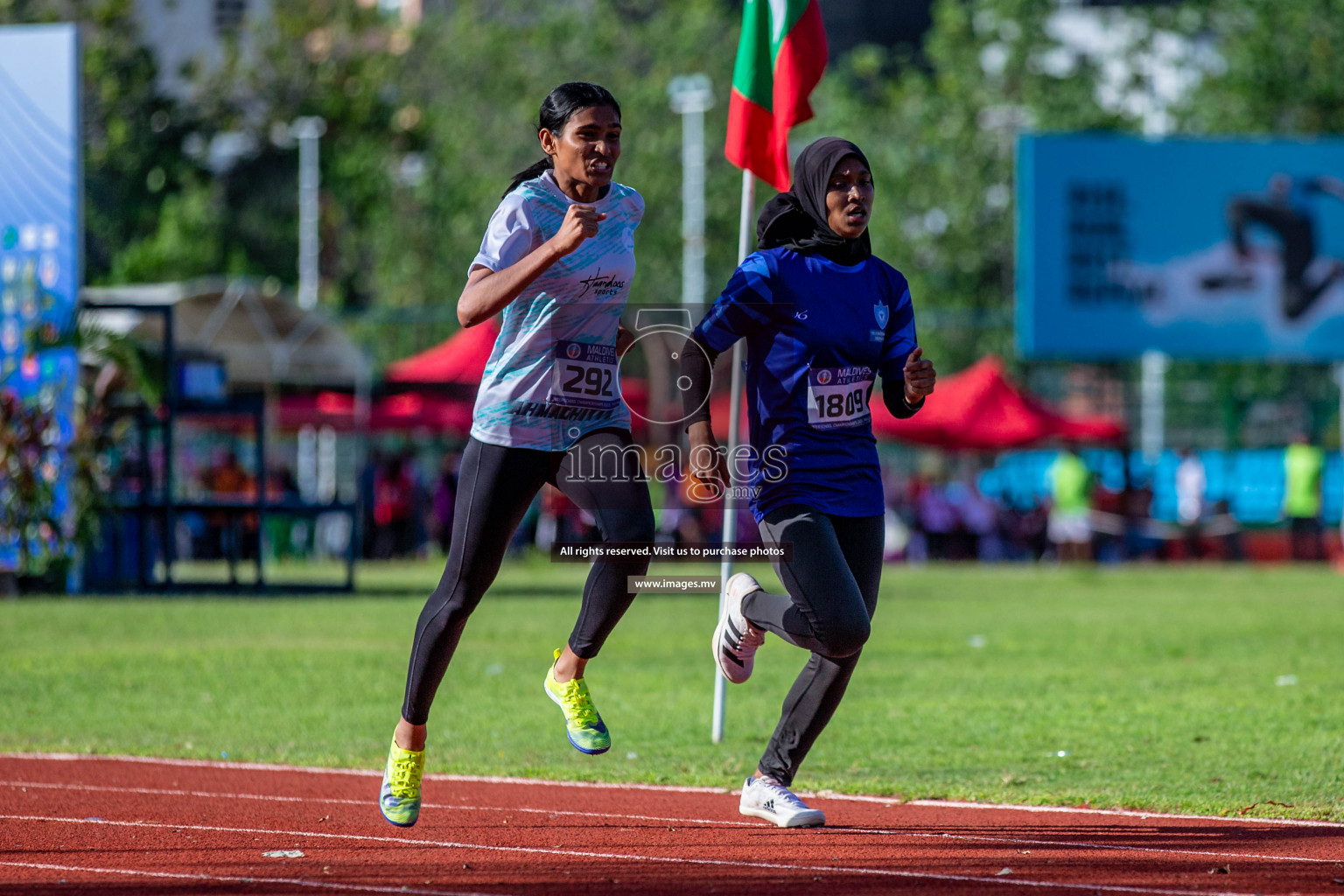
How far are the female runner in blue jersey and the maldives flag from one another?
2909 mm

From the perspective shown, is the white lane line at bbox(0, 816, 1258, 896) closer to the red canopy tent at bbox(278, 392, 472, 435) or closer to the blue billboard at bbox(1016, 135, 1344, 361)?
the red canopy tent at bbox(278, 392, 472, 435)

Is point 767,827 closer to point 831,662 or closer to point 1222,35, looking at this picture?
point 831,662

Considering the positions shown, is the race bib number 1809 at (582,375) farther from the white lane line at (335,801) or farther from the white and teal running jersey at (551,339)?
the white lane line at (335,801)

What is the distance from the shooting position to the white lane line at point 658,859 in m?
5.61

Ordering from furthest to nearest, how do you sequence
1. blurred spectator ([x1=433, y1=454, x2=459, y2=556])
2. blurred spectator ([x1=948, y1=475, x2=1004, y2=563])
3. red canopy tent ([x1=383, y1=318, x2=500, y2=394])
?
blurred spectator ([x1=948, y1=475, x2=1004, y2=563])
blurred spectator ([x1=433, y1=454, x2=459, y2=556])
red canopy tent ([x1=383, y1=318, x2=500, y2=394])

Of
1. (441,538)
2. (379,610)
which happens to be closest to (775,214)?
(379,610)

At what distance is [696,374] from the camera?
665 cm

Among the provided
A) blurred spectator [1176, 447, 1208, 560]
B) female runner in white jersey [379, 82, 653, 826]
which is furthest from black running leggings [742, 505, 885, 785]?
blurred spectator [1176, 447, 1208, 560]

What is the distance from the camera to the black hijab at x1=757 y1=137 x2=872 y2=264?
260 inches

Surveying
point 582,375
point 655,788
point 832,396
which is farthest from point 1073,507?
point 582,375

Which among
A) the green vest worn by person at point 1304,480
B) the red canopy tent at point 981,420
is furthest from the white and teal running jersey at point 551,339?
the green vest worn by person at point 1304,480

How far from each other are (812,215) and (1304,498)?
82.2 ft

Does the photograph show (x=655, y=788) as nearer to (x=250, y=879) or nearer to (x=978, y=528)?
(x=250, y=879)

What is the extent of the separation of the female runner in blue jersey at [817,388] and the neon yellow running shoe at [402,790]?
1320mm
